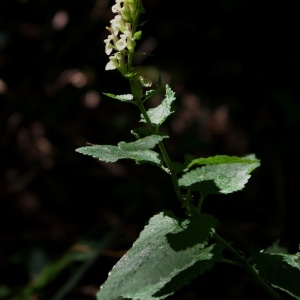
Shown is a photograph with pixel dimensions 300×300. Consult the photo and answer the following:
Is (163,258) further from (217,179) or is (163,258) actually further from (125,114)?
(125,114)

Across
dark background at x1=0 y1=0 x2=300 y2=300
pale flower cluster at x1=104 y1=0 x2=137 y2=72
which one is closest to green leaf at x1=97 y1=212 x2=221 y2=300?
pale flower cluster at x1=104 y1=0 x2=137 y2=72

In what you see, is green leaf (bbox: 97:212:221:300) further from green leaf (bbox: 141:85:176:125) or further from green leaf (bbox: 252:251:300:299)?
green leaf (bbox: 141:85:176:125)

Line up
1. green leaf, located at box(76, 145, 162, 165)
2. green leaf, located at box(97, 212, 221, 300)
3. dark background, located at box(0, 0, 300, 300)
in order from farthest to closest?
dark background, located at box(0, 0, 300, 300) < green leaf, located at box(76, 145, 162, 165) < green leaf, located at box(97, 212, 221, 300)

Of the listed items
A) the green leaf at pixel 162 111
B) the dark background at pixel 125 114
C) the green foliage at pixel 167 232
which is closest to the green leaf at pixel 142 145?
the green foliage at pixel 167 232

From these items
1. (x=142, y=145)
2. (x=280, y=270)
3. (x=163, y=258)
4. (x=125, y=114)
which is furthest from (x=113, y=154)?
(x=125, y=114)

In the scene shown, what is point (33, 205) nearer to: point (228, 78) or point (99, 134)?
A: point (99, 134)
